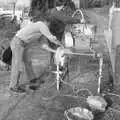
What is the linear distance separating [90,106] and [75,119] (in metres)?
0.55

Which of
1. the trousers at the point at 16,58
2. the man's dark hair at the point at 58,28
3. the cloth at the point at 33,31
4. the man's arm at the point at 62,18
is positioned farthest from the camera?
the man's arm at the point at 62,18

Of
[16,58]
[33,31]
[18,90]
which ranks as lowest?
[18,90]

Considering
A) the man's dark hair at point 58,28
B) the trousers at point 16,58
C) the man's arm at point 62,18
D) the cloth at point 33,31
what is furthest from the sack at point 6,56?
the man's arm at point 62,18

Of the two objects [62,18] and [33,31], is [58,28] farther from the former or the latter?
[33,31]

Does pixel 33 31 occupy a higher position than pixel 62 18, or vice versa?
pixel 62 18

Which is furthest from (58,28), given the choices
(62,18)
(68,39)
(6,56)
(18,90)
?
(18,90)

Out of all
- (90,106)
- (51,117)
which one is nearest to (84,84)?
(90,106)

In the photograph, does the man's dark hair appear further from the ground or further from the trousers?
the trousers

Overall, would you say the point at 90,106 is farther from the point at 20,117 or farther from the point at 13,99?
the point at 13,99

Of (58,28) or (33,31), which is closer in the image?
(33,31)

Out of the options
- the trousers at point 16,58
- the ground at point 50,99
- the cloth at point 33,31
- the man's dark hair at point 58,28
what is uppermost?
the man's dark hair at point 58,28

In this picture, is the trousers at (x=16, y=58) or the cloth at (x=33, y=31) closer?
the cloth at (x=33, y=31)

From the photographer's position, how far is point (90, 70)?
247 inches

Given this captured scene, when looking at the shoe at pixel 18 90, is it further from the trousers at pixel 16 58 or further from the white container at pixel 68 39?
the white container at pixel 68 39
